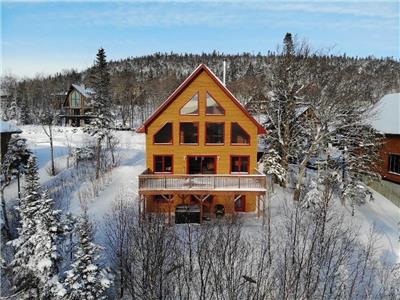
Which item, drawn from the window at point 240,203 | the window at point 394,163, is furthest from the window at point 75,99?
the window at point 394,163

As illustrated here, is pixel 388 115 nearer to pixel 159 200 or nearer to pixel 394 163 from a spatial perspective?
pixel 394 163

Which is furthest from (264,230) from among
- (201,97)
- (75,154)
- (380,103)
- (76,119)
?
(76,119)

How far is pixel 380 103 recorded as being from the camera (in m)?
37.7

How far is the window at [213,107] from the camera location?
84.9ft

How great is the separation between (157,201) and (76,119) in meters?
58.9

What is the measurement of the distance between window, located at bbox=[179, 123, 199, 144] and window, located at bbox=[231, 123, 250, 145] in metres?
2.55

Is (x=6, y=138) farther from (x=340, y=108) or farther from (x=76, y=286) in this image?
(x=340, y=108)

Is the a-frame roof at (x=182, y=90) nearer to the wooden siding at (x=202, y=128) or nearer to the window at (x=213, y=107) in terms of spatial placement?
the wooden siding at (x=202, y=128)

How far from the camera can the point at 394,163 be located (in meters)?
32.6

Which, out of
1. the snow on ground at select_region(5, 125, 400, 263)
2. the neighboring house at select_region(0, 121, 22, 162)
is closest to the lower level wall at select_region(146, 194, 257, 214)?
the snow on ground at select_region(5, 125, 400, 263)

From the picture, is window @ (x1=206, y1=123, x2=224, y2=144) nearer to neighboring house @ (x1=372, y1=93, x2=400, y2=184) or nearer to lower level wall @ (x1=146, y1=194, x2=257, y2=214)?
lower level wall @ (x1=146, y1=194, x2=257, y2=214)

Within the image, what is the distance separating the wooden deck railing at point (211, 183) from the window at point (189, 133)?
10.7ft

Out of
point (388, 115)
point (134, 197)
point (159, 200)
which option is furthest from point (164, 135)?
point (388, 115)

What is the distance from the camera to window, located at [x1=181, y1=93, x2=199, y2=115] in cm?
2591
